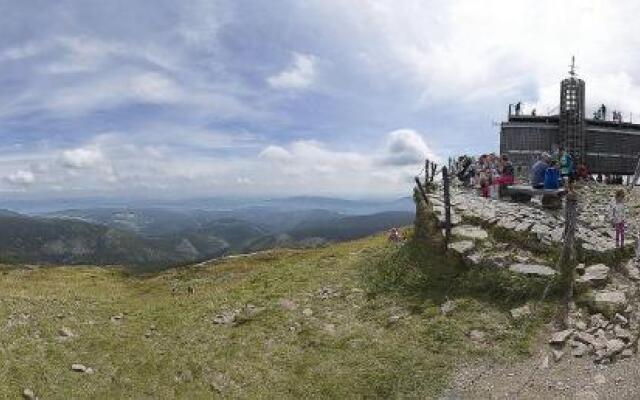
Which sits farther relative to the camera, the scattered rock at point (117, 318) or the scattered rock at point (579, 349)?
the scattered rock at point (117, 318)

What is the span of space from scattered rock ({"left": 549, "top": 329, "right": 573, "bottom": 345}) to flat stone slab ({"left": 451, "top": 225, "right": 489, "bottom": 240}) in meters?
8.03

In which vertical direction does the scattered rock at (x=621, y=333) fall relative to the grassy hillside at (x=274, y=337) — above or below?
above

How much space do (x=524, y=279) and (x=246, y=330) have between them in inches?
468

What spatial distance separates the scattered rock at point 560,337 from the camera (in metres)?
20.0

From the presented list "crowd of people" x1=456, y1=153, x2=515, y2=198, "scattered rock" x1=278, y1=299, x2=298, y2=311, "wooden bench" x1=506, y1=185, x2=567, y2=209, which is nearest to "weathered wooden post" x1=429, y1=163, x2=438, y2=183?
"crowd of people" x1=456, y1=153, x2=515, y2=198

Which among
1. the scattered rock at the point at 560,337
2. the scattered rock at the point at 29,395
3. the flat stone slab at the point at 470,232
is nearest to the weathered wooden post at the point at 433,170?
the flat stone slab at the point at 470,232

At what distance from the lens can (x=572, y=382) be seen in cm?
1788

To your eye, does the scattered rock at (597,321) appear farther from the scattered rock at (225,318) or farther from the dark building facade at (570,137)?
the dark building facade at (570,137)

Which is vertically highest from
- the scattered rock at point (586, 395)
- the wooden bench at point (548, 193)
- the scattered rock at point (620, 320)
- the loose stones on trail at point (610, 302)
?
the wooden bench at point (548, 193)

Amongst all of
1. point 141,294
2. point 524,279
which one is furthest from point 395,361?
point 141,294

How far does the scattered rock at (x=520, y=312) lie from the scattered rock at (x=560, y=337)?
157 cm

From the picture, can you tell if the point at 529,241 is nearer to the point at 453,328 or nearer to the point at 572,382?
the point at 453,328

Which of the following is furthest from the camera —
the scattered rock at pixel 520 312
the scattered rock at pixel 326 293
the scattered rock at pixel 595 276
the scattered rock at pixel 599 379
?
the scattered rock at pixel 326 293

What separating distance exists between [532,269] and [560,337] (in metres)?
4.29
